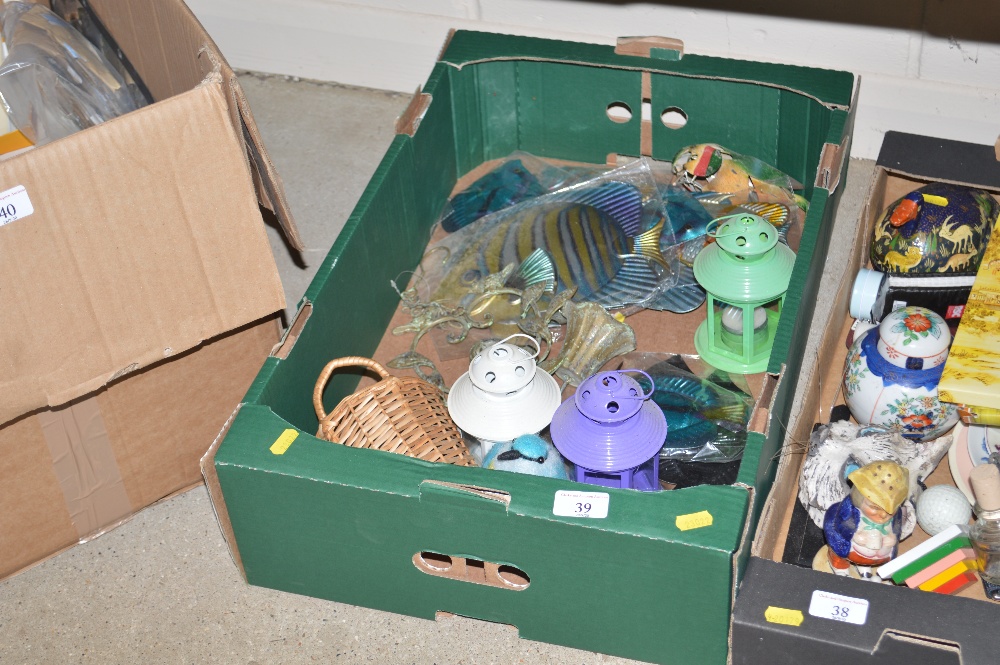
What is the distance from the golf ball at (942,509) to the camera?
5.21 feet

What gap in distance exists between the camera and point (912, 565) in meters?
1.55

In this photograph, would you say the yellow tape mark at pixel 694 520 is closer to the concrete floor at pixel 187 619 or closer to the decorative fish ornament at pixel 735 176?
the concrete floor at pixel 187 619

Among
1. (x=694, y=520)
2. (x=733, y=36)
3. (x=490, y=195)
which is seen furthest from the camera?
(x=733, y=36)

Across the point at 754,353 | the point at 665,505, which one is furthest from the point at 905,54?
the point at 665,505

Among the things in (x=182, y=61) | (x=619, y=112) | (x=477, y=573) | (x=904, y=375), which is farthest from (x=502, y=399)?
(x=619, y=112)

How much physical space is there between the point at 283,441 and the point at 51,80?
2.35ft

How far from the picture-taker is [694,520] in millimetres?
1371

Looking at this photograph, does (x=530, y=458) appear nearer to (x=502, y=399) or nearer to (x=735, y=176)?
(x=502, y=399)

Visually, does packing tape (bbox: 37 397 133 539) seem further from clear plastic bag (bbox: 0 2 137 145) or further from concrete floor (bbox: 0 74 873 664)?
clear plastic bag (bbox: 0 2 137 145)

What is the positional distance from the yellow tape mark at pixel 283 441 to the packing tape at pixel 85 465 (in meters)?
0.32

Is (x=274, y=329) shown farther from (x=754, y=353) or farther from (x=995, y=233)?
(x=995, y=233)

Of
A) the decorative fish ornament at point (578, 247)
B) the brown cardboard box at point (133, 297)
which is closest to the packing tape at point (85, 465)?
the brown cardboard box at point (133, 297)

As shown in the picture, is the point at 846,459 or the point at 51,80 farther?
the point at 51,80

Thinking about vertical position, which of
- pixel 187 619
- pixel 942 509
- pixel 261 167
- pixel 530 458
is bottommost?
pixel 187 619
